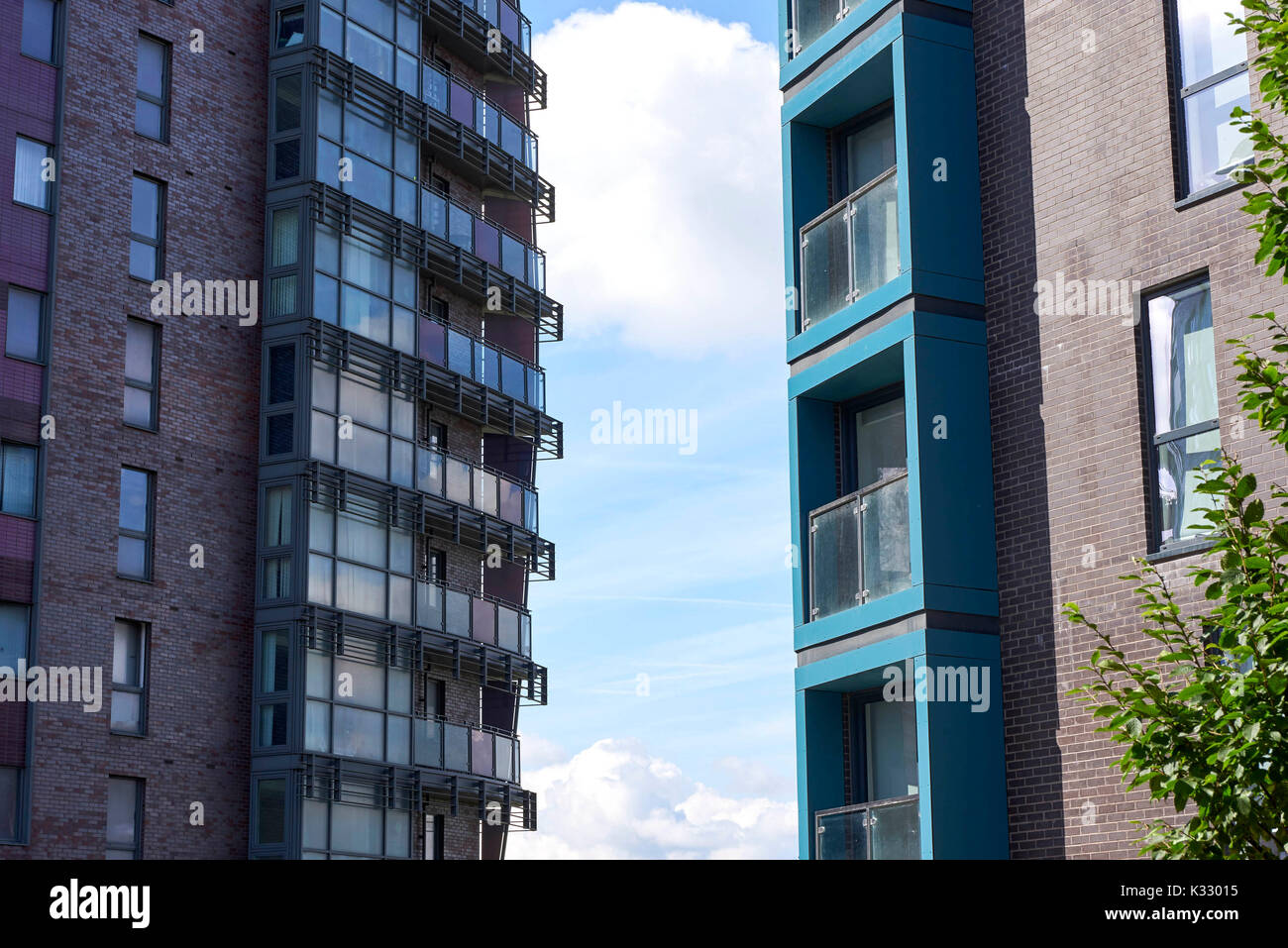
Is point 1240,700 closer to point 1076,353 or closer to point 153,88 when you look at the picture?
point 1076,353

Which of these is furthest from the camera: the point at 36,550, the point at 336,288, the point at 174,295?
the point at 336,288

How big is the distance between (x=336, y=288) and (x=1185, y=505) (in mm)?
27723

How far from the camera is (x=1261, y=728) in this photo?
8578 millimetres

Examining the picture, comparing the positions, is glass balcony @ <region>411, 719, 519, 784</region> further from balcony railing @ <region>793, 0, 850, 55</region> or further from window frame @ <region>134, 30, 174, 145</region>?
balcony railing @ <region>793, 0, 850, 55</region>

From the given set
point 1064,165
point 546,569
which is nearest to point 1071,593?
point 1064,165

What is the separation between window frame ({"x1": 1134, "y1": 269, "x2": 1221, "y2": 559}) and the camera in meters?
14.0

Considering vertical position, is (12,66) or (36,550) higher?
(12,66)

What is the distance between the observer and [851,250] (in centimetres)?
1794

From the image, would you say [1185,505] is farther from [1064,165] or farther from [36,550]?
[36,550]

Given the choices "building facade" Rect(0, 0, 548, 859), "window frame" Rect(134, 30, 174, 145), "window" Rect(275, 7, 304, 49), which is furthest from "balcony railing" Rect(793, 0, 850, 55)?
"window" Rect(275, 7, 304, 49)

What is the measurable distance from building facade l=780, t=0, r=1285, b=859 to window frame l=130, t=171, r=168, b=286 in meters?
20.5

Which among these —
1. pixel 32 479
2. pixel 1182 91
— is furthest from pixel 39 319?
pixel 1182 91

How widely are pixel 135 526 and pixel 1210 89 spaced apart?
25112 millimetres
